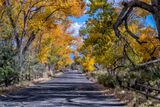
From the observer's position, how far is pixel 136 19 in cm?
3559

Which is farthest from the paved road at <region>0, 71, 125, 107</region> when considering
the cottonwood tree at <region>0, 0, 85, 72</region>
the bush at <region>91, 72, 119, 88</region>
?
the cottonwood tree at <region>0, 0, 85, 72</region>

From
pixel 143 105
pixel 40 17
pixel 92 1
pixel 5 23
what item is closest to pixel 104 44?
pixel 92 1

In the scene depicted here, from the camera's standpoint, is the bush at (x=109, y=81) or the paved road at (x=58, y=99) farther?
the bush at (x=109, y=81)

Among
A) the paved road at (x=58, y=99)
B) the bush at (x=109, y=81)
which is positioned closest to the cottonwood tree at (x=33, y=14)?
the bush at (x=109, y=81)

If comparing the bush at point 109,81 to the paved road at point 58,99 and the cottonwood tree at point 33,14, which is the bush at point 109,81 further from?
the cottonwood tree at point 33,14

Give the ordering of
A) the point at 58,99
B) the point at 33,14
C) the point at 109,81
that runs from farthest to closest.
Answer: the point at 33,14
the point at 109,81
the point at 58,99

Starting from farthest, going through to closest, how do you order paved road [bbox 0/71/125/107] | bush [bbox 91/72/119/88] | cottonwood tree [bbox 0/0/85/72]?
cottonwood tree [bbox 0/0/85/72]
bush [bbox 91/72/119/88]
paved road [bbox 0/71/125/107]

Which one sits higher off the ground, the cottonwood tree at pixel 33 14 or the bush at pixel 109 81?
the cottonwood tree at pixel 33 14

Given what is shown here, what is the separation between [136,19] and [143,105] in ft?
65.7

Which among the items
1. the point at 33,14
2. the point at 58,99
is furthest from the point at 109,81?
the point at 58,99

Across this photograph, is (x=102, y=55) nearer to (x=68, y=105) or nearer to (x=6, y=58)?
(x=6, y=58)

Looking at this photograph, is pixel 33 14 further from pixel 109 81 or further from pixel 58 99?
pixel 58 99

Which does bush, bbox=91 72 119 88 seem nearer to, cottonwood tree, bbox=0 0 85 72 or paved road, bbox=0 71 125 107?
paved road, bbox=0 71 125 107

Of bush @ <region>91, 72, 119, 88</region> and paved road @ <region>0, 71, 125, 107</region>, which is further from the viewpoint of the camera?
bush @ <region>91, 72, 119, 88</region>
